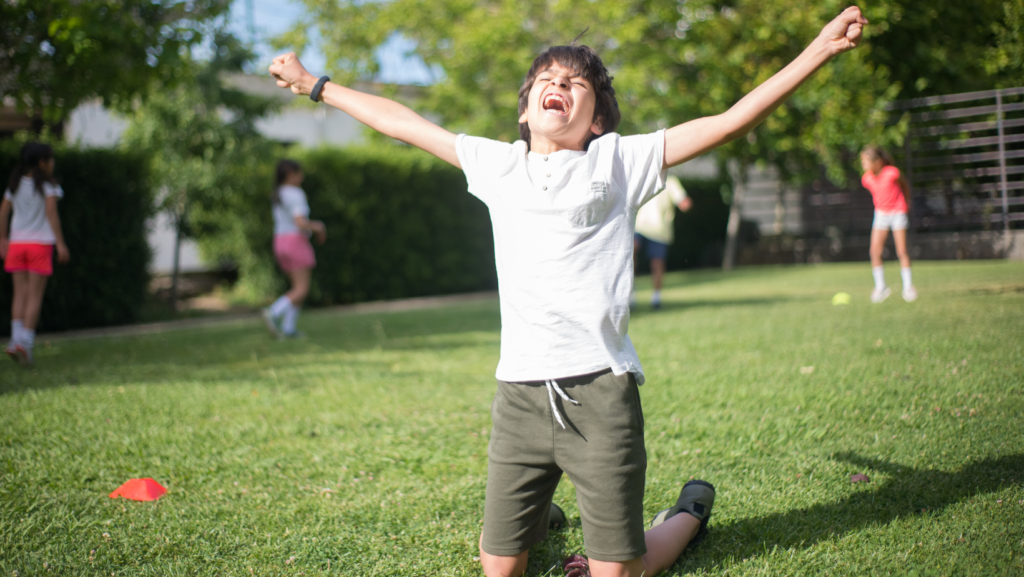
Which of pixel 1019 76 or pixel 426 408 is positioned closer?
pixel 426 408

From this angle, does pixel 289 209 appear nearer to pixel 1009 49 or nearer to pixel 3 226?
pixel 3 226

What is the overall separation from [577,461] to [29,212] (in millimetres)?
6208

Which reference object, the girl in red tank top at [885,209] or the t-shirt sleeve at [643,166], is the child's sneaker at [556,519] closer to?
the t-shirt sleeve at [643,166]

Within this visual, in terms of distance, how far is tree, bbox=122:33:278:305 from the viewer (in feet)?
34.7

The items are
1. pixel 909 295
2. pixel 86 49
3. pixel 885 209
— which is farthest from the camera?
pixel 885 209

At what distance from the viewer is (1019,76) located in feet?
22.4

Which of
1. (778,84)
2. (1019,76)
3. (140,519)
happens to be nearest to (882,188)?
(1019,76)

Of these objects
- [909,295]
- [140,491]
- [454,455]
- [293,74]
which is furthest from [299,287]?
[909,295]

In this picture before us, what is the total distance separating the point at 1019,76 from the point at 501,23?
10507mm

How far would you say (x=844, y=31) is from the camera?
1.99 m

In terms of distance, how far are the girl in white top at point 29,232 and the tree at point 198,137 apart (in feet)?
14.2

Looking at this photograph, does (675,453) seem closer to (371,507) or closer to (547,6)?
(371,507)

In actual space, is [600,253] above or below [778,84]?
below

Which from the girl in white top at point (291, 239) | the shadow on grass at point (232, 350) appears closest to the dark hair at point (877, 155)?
the shadow on grass at point (232, 350)
